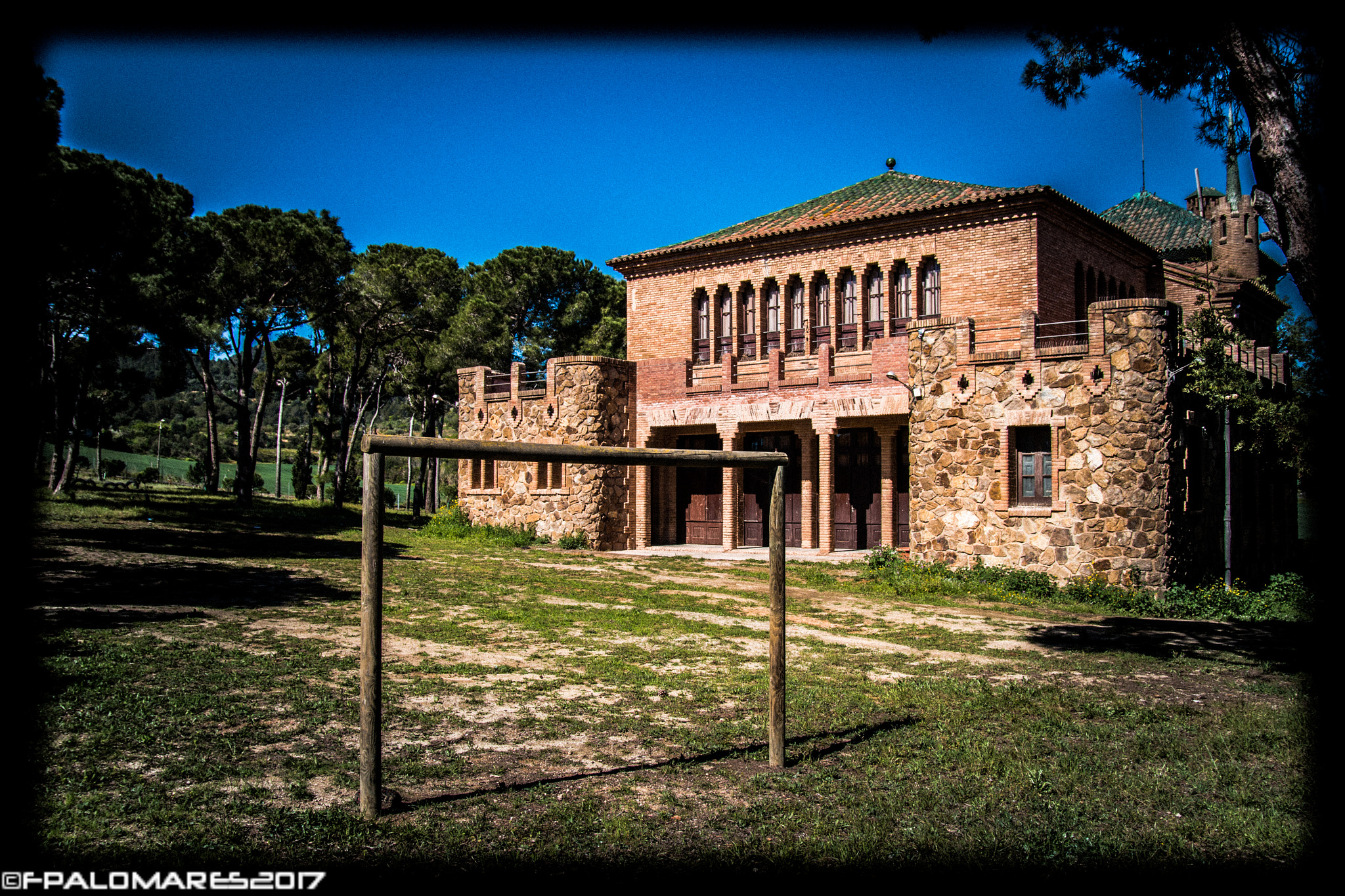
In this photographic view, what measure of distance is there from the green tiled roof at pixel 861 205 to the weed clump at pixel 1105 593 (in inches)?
381

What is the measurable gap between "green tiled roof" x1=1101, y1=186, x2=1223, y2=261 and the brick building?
0.56 m

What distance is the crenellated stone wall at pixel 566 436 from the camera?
82.1 ft

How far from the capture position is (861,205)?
81.7ft

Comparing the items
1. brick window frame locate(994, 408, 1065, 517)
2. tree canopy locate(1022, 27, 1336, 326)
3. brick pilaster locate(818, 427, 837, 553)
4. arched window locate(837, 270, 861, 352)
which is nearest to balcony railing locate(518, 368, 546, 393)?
brick pilaster locate(818, 427, 837, 553)

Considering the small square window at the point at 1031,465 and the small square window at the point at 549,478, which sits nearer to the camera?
the small square window at the point at 1031,465

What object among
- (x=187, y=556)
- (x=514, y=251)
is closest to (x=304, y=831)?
(x=187, y=556)

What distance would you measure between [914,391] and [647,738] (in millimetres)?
13604

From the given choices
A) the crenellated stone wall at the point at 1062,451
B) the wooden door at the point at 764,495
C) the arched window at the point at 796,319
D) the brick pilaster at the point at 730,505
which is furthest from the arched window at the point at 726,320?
the crenellated stone wall at the point at 1062,451

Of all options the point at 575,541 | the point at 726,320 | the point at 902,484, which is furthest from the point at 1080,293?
the point at 575,541

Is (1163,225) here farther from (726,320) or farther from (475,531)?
(475,531)

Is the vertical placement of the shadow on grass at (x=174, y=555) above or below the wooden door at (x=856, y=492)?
below

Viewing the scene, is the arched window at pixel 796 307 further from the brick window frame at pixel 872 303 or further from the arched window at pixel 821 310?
the brick window frame at pixel 872 303

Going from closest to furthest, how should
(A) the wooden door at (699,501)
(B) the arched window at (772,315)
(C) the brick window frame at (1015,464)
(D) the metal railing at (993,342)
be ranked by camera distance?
(C) the brick window frame at (1015,464) → (D) the metal railing at (993,342) → (B) the arched window at (772,315) → (A) the wooden door at (699,501)

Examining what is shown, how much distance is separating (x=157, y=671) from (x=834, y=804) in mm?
6164
